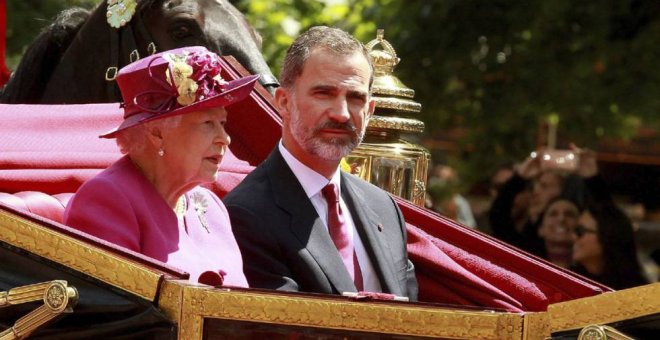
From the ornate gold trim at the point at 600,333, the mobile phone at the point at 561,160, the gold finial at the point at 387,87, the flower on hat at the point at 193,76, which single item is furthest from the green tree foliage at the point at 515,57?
the ornate gold trim at the point at 600,333

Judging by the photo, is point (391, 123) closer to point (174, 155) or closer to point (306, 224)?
point (306, 224)

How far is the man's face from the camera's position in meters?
3.96

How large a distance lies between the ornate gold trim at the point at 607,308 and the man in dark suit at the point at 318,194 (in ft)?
2.98

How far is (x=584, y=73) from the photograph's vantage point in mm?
9312

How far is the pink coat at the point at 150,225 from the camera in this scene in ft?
11.2

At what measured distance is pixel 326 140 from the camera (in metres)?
3.95

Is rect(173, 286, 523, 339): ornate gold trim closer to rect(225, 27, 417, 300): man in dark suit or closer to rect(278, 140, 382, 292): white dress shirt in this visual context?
rect(225, 27, 417, 300): man in dark suit

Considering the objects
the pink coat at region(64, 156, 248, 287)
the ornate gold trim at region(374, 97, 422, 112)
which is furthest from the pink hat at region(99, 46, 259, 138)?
the ornate gold trim at region(374, 97, 422, 112)

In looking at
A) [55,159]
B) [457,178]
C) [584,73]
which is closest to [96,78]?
[55,159]

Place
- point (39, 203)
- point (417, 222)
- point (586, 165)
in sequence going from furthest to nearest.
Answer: point (586, 165)
point (417, 222)
point (39, 203)

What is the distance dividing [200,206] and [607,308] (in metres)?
1.21

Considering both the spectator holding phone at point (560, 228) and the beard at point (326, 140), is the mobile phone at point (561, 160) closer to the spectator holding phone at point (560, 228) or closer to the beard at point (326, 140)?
the spectator holding phone at point (560, 228)

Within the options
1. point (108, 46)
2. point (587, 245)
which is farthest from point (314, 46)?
point (587, 245)

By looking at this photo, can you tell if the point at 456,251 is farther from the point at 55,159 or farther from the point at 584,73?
the point at 584,73
